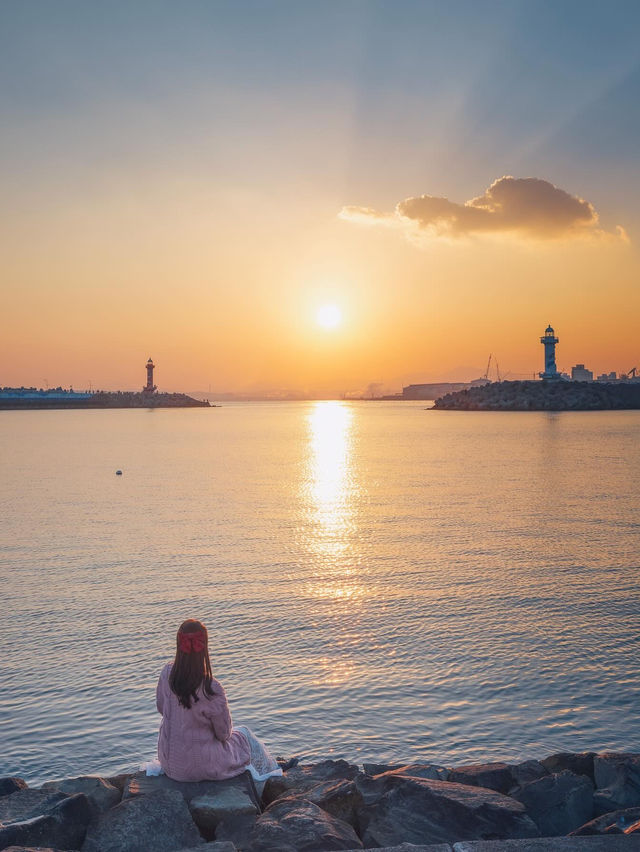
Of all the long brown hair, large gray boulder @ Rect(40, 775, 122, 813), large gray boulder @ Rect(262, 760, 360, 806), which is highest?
the long brown hair

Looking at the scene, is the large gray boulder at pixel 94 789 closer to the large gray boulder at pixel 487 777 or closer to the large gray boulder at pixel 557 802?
the large gray boulder at pixel 487 777

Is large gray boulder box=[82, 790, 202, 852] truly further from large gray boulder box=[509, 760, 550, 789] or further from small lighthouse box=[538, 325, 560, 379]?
small lighthouse box=[538, 325, 560, 379]

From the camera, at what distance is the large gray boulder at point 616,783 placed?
19.0 feet

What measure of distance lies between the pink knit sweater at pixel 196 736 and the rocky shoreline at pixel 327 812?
0.12 metres

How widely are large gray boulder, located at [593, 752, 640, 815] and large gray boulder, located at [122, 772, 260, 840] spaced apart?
281 cm

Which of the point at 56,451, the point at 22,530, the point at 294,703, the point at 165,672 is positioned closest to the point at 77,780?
the point at 165,672

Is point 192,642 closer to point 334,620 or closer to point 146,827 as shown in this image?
point 146,827

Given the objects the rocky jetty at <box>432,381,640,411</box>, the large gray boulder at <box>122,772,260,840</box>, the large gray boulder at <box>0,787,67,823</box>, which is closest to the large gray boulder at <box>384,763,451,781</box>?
the large gray boulder at <box>122,772,260,840</box>

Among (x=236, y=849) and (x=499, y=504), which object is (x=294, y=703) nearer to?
(x=236, y=849)

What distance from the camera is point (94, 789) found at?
5.93m

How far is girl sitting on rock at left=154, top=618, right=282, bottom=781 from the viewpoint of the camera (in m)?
5.42

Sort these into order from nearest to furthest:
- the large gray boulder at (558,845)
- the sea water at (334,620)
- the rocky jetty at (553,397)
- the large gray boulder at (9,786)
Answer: the large gray boulder at (558,845)
the large gray boulder at (9,786)
the sea water at (334,620)
the rocky jetty at (553,397)

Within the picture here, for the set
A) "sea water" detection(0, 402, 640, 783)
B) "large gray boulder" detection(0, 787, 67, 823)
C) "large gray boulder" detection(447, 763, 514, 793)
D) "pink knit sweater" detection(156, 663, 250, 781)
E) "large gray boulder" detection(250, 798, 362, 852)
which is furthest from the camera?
"sea water" detection(0, 402, 640, 783)

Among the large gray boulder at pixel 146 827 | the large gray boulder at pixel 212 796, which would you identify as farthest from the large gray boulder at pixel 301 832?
the large gray boulder at pixel 146 827
